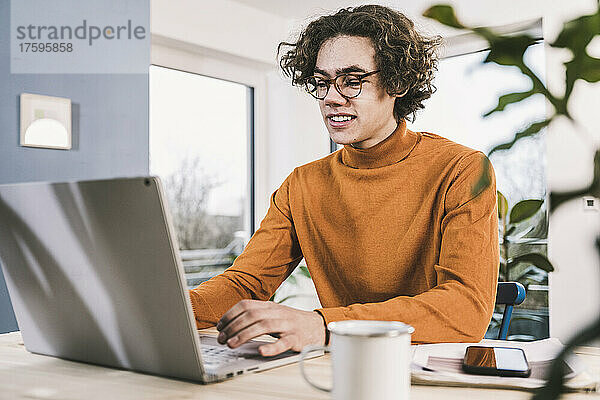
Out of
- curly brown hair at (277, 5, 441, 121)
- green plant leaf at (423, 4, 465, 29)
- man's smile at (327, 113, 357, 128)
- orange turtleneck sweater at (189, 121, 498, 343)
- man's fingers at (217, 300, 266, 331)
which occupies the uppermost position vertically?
curly brown hair at (277, 5, 441, 121)

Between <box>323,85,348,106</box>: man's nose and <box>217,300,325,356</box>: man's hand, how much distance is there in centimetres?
63

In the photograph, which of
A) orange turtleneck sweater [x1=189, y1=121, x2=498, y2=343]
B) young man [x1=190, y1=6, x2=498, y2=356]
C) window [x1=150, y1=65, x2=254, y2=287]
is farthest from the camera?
window [x1=150, y1=65, x2=254, y2=287]

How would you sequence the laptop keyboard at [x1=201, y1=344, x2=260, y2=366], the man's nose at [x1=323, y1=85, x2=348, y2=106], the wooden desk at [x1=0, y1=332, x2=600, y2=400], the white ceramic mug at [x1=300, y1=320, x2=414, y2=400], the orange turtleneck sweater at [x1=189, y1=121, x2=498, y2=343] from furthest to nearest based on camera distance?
the man's nose at [x1=323, y1=85, x2=348, y2=106], the orange turtleneck sweater at [x1=189, y1=121, x2=498, y2=343], the laptop keyboard at [x1=201, y1=344, x2=260, y2=366], the wooden desk at [x1=0, y1=332, x2=600, y2=400], the white ceramic mug at [x1=300, y1=320, x2=414, y2=400]

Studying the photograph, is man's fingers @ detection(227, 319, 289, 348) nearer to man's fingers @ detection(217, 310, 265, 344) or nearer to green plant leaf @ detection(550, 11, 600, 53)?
man's fingers @ detection(217, 310, 265, 344)

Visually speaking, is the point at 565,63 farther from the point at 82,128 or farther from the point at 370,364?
the point at 82,128

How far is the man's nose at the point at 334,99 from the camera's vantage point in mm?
1412

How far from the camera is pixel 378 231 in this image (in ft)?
4.59

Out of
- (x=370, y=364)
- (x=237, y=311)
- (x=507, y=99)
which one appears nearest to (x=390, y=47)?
(x=237, y=311)

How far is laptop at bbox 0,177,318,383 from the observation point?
0.70 meters

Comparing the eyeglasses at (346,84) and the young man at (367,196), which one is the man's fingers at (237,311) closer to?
the young man at (367,196)

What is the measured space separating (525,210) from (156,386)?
543 millimetres

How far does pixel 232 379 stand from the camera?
771 mm

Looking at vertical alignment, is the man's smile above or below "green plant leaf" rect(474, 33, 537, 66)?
above

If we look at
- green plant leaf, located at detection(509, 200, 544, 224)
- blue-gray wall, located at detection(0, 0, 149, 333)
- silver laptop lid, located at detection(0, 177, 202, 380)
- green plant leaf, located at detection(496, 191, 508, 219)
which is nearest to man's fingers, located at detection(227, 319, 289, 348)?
silver laptop lid, located at detection(0, 177, 202, 380)
